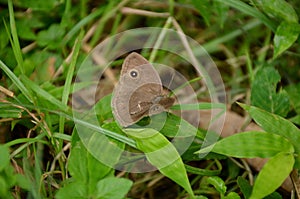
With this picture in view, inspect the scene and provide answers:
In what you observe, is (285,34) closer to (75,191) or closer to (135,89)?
(135,89)

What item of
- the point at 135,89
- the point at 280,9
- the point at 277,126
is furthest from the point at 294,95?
the point at 135,89

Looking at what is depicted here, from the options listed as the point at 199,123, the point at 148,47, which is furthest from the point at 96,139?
the point at 148,47

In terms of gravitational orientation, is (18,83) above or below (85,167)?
above

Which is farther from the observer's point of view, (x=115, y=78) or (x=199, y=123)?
(x=115, y=78)

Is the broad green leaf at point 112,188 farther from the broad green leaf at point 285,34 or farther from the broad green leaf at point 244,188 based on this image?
the broad green leaf at point 285,34

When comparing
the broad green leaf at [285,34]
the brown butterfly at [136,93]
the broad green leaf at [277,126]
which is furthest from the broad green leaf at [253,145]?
the broad green leaf at [285,34]

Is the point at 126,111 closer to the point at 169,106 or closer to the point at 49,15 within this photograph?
the point at 169,106
